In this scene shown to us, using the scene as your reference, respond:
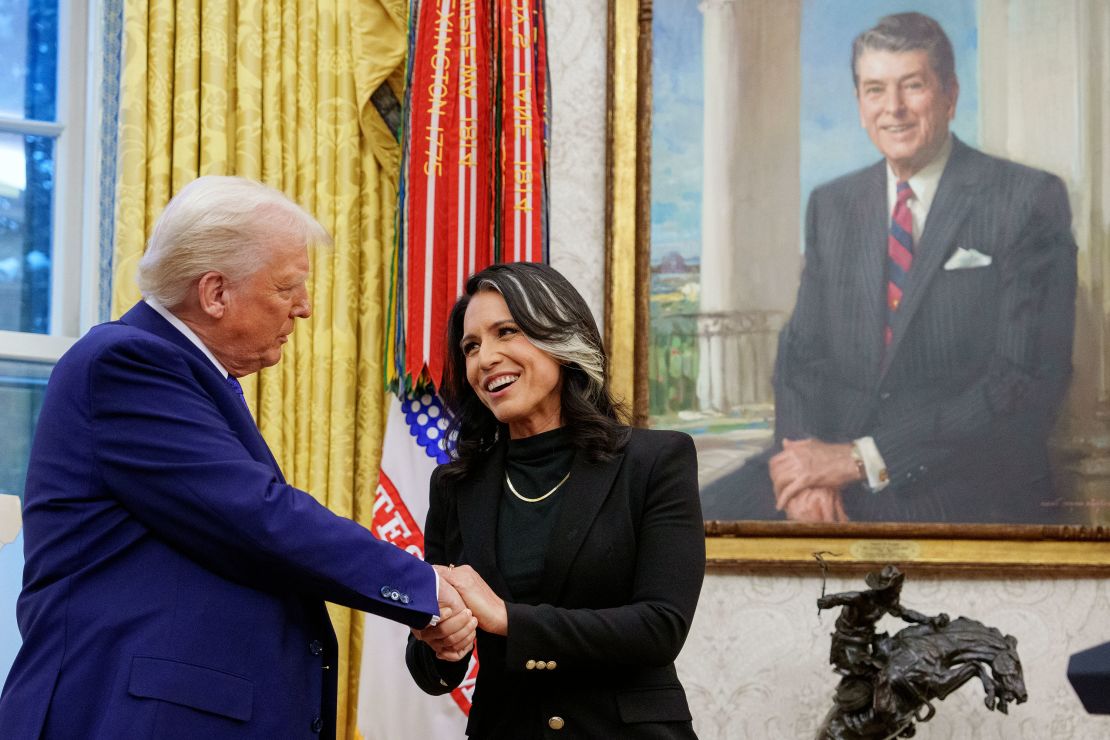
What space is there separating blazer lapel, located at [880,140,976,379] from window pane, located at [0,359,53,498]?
2680 mm

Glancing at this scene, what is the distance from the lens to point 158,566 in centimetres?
208

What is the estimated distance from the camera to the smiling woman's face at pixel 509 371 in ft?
8.45

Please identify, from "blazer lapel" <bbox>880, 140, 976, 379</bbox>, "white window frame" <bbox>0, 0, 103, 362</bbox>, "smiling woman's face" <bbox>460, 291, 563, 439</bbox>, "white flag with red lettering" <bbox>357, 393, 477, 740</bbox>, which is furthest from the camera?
"white window frame" <bbox>0, 0, 103, 362</bbox>

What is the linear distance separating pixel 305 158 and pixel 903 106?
6.29ft

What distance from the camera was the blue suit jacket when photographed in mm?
2006

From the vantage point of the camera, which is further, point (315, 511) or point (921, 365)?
point (921, 365)

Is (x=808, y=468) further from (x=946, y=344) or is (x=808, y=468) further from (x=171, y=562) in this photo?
(x=171, y=562)

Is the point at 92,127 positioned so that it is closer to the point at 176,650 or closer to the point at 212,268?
the point at 212,268

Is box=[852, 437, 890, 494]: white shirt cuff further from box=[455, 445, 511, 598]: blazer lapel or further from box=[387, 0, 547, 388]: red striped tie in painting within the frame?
box=[455, 445, 511, 598]: blazer lapel

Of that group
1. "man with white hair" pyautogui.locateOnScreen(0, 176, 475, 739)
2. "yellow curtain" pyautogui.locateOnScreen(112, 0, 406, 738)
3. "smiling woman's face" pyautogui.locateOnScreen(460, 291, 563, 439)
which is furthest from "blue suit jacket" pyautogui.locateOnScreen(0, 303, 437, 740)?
"yellow curtain" pyautogui.locateOnScreen(112, 0, 406, 738)

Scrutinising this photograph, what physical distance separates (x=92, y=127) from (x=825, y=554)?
2.73 metres

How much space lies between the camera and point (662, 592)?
2377 millimetres

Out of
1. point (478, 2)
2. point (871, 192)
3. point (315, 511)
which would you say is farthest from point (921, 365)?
point (315, 511)

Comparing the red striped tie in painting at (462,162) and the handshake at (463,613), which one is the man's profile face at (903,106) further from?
the handshake at (463,613)
